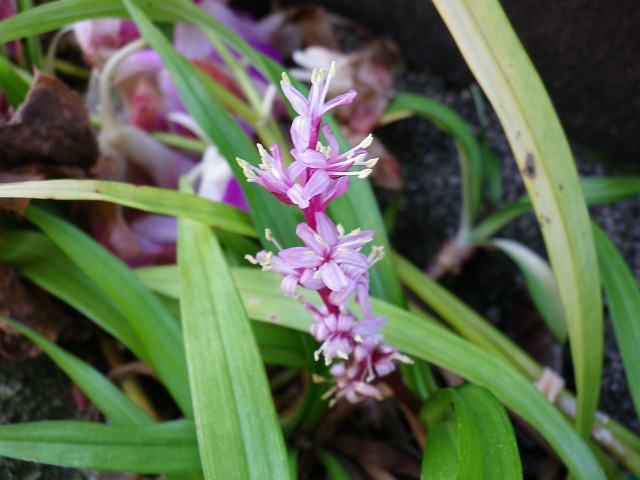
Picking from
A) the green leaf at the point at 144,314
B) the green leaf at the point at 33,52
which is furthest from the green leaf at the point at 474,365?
the green leaf at the point at 33,52

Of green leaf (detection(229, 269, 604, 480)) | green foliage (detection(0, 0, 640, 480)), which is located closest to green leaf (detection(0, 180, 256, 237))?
green foliage (detection(0, 0, 640, 480))

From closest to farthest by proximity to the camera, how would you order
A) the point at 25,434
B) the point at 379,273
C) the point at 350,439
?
the point at 25,434, the point at 379,273, the point at 350,439

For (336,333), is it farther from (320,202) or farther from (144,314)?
(144,314)

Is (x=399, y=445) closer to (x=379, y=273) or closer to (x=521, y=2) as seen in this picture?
(x=379, y=273)

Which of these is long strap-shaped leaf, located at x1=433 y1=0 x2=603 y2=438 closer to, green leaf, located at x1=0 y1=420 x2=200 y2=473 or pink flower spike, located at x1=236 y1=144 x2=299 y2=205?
pink flower spike, located at x1=236 y1=144 x2=299 y2=205

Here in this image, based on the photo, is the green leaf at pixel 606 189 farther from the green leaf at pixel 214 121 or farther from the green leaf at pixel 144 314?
the green leaf at pixel 144 314

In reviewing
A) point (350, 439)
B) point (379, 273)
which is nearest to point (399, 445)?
point (350, 439)
